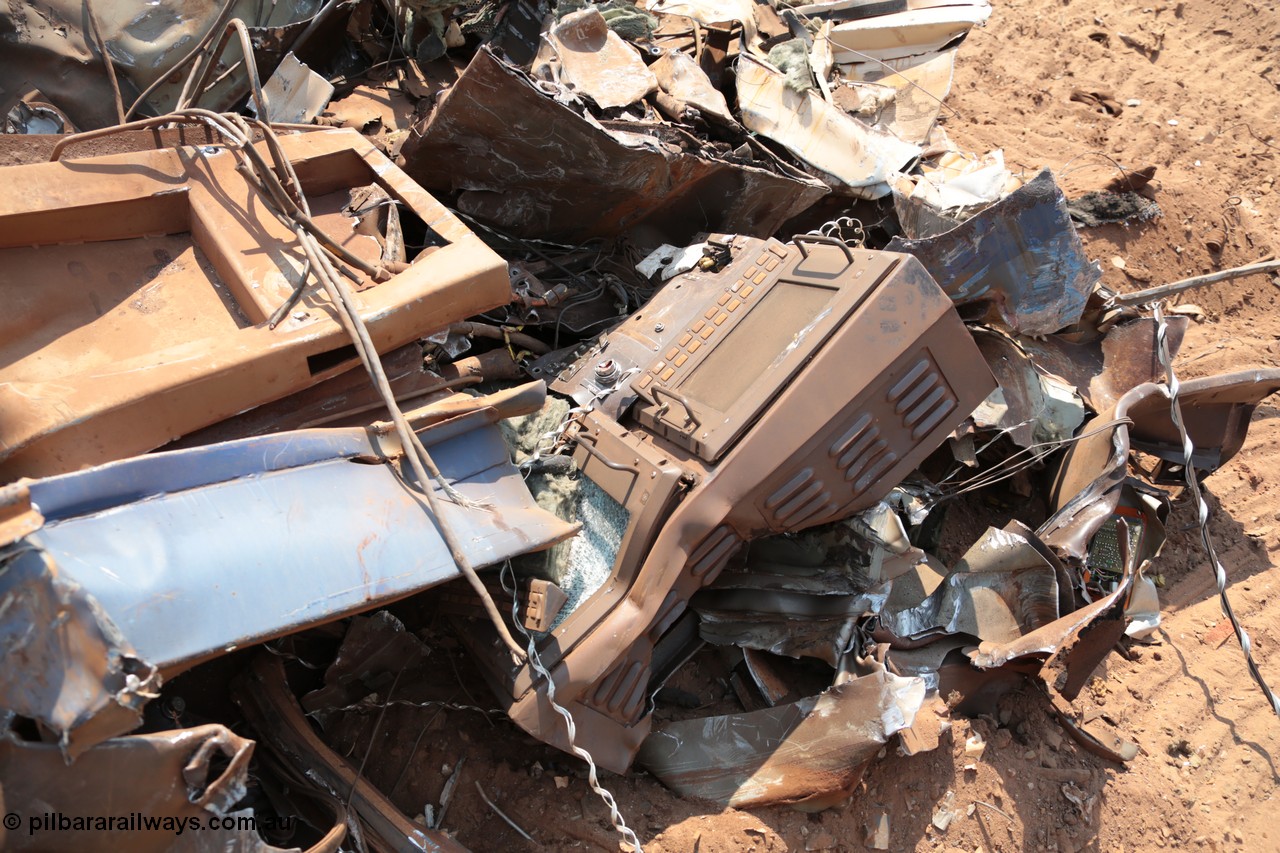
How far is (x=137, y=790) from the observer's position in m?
1.77

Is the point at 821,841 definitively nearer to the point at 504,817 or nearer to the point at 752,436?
the point at 504,817

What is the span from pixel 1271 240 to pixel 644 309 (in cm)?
521

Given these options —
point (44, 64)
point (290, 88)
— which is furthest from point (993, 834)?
point (44, 64)

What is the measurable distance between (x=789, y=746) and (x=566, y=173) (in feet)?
8.41

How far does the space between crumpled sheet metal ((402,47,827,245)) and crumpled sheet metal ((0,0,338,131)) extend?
1108mm

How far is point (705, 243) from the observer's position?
3.79 m

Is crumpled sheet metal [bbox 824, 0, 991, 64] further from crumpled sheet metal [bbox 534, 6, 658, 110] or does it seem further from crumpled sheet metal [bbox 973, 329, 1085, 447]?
crumpled sheet metal [bbox 973, 329, 1085, 447]

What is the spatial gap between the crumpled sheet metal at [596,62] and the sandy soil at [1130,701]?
285 cm

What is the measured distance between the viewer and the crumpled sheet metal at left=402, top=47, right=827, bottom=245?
3.47 metres

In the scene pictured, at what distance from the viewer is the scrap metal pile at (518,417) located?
198cm

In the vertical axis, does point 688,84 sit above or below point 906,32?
above

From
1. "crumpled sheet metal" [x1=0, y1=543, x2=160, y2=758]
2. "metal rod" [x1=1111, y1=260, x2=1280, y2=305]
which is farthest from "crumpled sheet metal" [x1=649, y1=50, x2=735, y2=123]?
"crumpled sheet metal" [x1=0, y1=543, x2=160, y2=758]

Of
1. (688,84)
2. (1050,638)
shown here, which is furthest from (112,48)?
(1050,638)

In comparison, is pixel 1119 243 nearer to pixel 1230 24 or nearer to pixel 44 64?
pixel 1230 24
